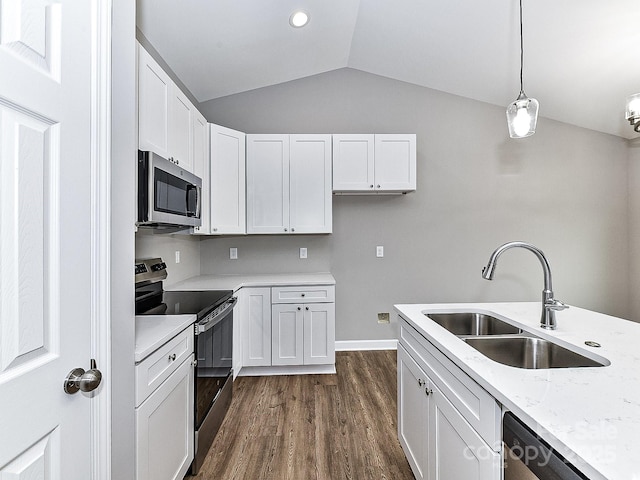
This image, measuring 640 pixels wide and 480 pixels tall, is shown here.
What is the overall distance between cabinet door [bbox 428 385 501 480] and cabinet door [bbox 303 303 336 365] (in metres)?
1.68

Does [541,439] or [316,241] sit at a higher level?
[316,241]

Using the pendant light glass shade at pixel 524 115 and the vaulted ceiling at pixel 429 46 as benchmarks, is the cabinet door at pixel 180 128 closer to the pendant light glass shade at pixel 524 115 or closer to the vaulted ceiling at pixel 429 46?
the vaulted ceiling at pixel 429 46

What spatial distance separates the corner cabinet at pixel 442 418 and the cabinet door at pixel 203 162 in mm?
1880

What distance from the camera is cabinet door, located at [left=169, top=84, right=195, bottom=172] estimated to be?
2174 millimetres

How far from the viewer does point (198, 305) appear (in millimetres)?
1988

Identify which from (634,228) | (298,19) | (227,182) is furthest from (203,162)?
(634,228)

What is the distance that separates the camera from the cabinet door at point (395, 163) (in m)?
3.36

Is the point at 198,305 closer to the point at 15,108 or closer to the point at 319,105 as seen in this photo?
the point at 15,108

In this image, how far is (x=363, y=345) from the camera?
3.72 meters

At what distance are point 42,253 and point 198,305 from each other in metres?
1.28

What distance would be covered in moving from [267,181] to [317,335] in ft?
5.15

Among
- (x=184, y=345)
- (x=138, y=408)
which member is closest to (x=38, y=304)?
(x=138, y=408)

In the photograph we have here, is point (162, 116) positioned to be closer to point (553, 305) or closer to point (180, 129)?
point (180, 129)

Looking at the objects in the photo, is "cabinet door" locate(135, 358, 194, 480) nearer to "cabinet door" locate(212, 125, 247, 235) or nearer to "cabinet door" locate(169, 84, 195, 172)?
"cabinet door" locate(169, 84, 195, 172)
